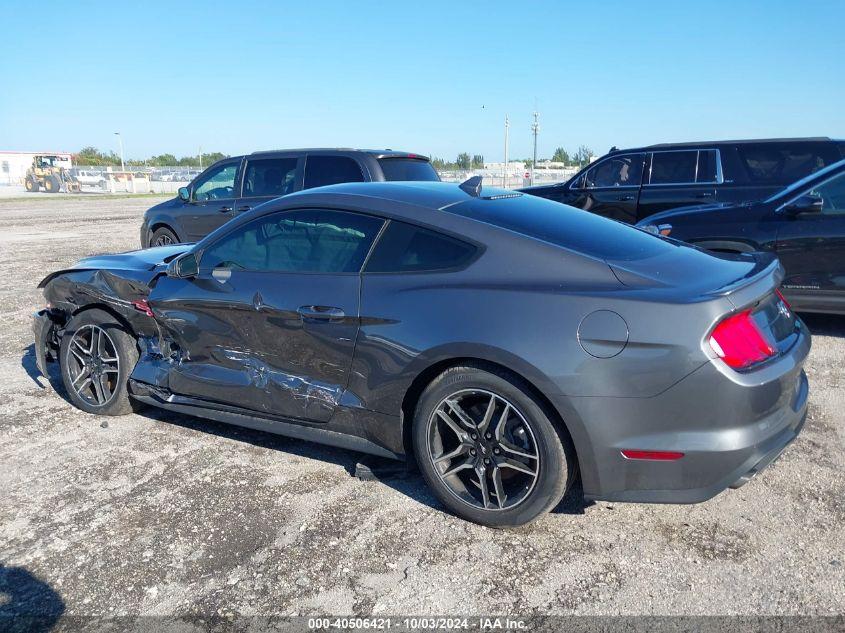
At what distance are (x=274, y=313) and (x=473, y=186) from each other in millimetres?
1349

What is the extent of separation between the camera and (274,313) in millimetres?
3584

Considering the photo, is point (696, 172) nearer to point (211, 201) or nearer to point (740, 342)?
point (740, 342)

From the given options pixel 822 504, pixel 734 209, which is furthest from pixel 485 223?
pixel 734 209

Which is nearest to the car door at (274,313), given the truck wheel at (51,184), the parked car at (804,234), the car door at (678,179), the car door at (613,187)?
the parked car at (804,234)

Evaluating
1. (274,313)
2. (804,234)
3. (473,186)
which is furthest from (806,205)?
(274,313)

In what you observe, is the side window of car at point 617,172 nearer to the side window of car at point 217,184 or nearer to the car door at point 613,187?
the car door at point 613,187

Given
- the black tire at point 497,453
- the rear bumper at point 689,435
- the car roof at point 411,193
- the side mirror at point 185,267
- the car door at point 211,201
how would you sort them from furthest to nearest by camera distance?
the car door at point 211,201
the side mirror at point 185,267
the car roof at point 411,193
the black tire at point 497,453
the rear bumper at point 689,435

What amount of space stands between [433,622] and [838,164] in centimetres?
570

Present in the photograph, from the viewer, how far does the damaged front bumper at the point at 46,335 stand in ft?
16.0

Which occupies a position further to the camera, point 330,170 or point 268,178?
point 268,178

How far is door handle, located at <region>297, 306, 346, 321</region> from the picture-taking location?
3.37 metres

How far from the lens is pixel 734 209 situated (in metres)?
6.29

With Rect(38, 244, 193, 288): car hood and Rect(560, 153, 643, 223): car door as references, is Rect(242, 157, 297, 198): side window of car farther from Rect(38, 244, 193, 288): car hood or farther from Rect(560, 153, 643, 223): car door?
Rect(560, 153, 643, 223): car door

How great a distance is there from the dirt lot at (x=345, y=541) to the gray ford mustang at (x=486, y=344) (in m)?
0.28
